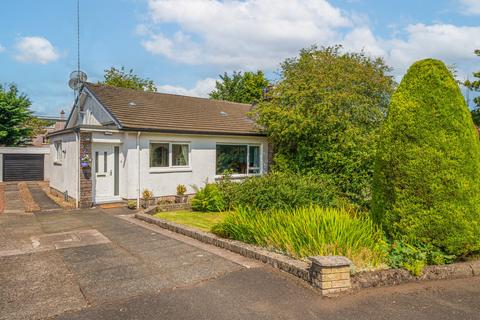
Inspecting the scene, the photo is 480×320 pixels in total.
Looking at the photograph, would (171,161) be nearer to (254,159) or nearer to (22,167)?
(254,159)

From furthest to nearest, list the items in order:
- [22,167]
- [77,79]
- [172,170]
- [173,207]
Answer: [22,167] → [77,79] → [172,170] → [173,207]

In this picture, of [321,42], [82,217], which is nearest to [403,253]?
[82,217]

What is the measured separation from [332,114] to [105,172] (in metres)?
9.47

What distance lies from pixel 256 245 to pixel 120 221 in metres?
5.81

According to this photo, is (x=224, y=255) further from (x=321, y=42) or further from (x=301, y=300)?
(x=321, y=42)

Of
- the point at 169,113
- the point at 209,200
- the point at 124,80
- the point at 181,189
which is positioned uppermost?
the point at 124,80

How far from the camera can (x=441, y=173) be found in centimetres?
645

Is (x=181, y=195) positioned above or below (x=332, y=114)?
below

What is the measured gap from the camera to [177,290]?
17.2ft

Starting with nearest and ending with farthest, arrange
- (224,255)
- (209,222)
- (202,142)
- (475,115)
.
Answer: (224,255), (209,222), (202,142), (475,115)

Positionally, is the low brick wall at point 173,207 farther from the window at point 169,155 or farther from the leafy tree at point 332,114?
the leafy tree at point 332,114

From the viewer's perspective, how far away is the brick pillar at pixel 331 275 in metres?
5.09

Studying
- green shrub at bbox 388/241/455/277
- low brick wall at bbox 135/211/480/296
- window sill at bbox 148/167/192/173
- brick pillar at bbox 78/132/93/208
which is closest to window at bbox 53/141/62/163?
brick pillar at bbox 78/132/93/208

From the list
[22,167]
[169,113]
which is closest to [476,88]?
[169,113]
